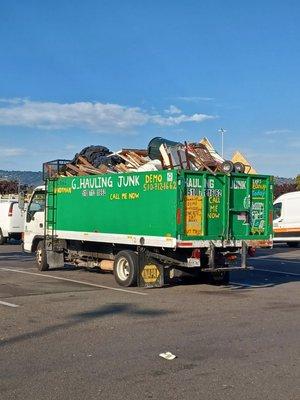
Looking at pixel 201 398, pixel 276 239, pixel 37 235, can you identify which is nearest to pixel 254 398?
pixel 201 398

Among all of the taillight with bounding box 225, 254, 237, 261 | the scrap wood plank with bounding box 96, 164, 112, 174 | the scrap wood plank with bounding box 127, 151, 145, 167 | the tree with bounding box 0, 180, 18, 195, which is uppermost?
the tree with bounding box 0, 180, 18, 195

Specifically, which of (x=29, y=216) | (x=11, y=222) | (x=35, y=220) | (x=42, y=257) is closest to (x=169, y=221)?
(x=42, y=257)

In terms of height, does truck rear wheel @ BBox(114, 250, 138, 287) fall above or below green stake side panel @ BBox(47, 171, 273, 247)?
below

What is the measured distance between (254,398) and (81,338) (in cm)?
311

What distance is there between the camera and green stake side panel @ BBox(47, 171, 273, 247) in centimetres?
1241

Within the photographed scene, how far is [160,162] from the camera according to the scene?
13664mm

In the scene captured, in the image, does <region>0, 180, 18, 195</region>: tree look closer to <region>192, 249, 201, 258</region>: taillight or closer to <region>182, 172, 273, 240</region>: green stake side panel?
<region>182, 172, 273, 240</region>: green stake side panel

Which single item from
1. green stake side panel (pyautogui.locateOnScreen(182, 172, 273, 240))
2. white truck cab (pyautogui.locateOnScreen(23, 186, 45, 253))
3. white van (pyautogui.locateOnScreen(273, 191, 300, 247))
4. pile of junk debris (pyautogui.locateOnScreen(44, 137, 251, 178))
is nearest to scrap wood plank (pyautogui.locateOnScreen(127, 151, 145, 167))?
pile of junk debris (pyautogui.locateOnScreen(44, 137, 251, 178))

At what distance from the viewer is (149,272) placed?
1309 cm

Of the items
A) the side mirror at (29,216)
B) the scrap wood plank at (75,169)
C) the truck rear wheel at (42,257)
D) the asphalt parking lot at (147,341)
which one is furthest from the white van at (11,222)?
the asphalt parking lot at (147,341)

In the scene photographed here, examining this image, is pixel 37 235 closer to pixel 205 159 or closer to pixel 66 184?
pixel 66 184

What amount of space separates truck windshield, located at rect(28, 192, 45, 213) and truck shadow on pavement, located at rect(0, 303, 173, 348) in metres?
6.82

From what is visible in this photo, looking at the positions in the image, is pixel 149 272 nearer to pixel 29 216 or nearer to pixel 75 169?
pixel 75 169

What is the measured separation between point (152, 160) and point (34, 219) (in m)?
4.82
